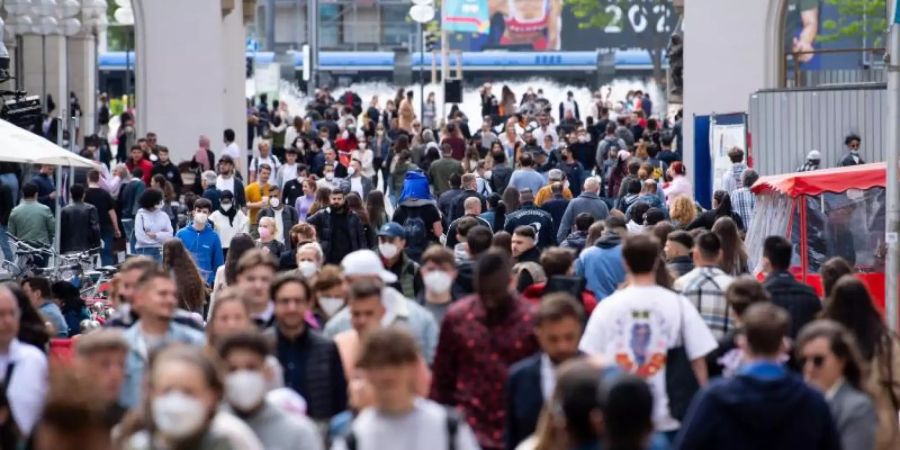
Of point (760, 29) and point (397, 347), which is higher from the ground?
point (760, 29)

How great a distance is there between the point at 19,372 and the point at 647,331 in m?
2.88

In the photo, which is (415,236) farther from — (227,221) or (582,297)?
(582,297)

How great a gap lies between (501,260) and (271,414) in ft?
7.60

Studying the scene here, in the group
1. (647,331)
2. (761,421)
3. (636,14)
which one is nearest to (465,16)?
(636,14)

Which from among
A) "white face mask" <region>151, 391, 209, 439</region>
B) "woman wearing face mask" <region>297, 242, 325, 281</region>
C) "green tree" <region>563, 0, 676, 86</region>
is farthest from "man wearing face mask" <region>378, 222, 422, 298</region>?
"green tree" <region>563, 0, 676, 86</region>

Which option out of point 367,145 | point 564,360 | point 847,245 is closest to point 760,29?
point 367,145

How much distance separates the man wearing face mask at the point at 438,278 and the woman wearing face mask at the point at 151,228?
1147cm

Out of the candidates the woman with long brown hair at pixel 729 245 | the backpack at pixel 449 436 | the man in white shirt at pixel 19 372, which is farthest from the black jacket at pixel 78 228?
the backpack at pixel 449 436

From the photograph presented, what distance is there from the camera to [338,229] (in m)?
19.6

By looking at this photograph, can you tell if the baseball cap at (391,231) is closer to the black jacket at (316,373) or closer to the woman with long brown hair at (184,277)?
the woman with long brown hair at (184,277)

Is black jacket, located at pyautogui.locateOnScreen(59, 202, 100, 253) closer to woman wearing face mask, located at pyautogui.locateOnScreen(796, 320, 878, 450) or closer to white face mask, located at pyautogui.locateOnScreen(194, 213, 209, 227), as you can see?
white face mask, located at pyautogui.locateOnScreen(194, 213, 209, 227)

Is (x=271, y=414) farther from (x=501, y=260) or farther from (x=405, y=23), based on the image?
(x=405, y=23)

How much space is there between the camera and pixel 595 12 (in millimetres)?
84938

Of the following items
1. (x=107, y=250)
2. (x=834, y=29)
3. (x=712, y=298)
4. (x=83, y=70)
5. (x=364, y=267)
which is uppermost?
(x=834, y=29)
